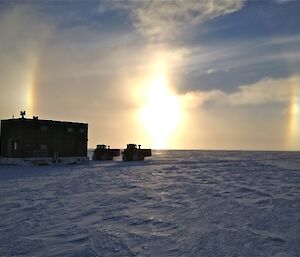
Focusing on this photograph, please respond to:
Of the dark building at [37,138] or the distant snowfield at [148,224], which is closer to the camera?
the distant snowfield at [148,224]

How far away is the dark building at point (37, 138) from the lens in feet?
139

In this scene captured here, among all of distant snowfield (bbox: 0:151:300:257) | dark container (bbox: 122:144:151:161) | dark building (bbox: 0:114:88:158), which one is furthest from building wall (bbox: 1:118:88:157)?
distant snowfield (bbox: 0:151:300:257)

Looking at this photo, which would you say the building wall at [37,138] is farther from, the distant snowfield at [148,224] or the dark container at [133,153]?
the distant snowfield at [148,224]

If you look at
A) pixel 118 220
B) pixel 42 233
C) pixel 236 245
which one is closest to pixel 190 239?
pixel 236 245

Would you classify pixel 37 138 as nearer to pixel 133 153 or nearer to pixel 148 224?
pixel 133 153

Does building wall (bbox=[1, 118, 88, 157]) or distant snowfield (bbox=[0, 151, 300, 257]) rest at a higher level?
building wall (bbox=[1, 118, 88, 157])

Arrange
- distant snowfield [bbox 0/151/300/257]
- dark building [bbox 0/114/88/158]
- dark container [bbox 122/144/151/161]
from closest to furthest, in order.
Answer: distant snowfield [bbox 0/151/300/257], dark building [bbox 0/114/88/158], dark container [bbox 122/144/151/161]

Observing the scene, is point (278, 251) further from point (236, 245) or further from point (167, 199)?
point (167, 199)

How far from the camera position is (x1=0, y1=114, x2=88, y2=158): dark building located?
42500mm

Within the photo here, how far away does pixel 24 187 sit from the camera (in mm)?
20781

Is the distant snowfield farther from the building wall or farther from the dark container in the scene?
the dark container

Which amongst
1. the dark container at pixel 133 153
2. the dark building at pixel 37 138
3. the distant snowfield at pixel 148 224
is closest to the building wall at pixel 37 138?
the dark building at pixel 37 138

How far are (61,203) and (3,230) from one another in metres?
4.85

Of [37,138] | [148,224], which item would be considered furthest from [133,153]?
[148,224]
